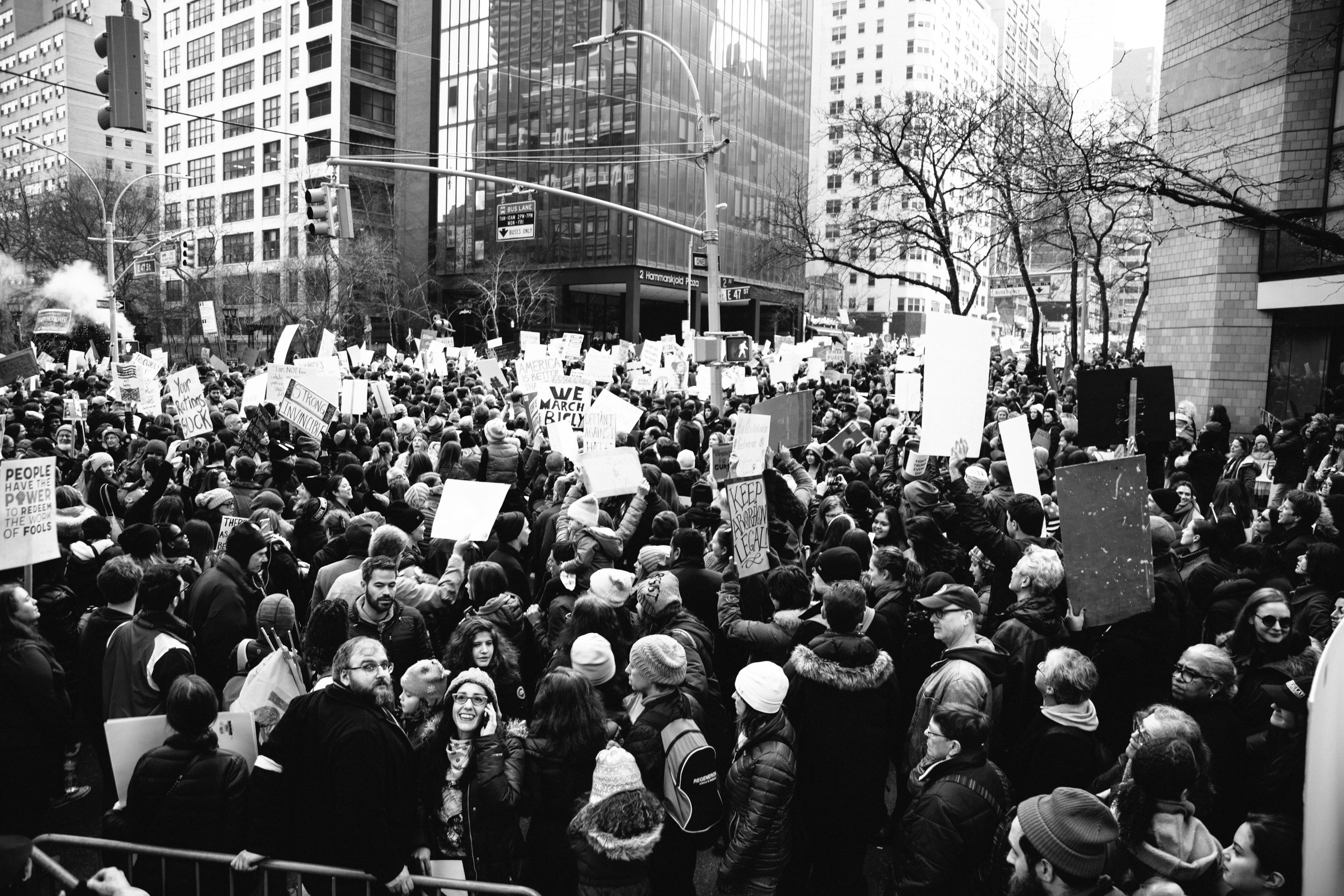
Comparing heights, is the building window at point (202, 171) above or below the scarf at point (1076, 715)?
above

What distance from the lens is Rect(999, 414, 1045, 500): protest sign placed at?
7.49 m

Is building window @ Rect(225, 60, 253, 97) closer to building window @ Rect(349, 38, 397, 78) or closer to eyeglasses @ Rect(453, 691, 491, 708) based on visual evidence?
building window @ Rect(349, 38, 397, 78)

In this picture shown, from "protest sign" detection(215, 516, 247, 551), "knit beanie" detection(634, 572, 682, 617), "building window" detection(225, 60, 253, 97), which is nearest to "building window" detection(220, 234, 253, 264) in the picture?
"building window" detection(225, 60, 253, 97)

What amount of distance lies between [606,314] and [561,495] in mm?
56785

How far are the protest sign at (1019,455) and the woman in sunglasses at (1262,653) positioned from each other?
271 centimetres

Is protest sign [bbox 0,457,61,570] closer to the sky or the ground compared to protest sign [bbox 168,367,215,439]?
closer to the ground

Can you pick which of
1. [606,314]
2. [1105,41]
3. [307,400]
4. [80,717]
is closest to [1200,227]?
[307,400]

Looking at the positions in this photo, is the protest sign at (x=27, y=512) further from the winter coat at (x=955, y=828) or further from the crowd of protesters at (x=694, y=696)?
the winter coat at (x=955, y=828)

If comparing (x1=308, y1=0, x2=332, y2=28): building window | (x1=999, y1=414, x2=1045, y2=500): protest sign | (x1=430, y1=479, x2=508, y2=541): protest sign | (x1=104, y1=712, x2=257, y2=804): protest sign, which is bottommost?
(x1=104, y1=712, x2=257, y2=804): protest sign

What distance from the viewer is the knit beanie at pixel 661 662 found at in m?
4.10

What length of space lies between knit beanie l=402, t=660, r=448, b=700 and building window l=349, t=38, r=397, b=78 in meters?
73.9

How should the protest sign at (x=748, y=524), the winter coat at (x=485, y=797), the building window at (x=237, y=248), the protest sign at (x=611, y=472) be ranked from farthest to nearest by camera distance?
the building window at (x=237, y=248) → the protest sign at (x=611, y=472) → the protest sign at (x=748, y=524) → the winter coat at (x=485, y=797)

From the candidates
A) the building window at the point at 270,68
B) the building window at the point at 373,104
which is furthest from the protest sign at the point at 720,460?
the building window at the point at 270,68

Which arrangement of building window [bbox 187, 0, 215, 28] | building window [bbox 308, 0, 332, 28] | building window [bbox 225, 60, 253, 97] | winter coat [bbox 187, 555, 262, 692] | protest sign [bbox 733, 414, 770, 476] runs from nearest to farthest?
winter coat [bbox 187, 555, 262, 692]
protest sign [bbox 733, 414, 770, 476]
building window [bbox 308, 0, 332, 28]
building window [bbox 225, 60, 253, 97]
building window [bbox 187, 0, 215, 28]
